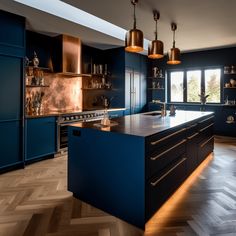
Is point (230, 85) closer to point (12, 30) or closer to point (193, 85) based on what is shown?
point (193, 85)

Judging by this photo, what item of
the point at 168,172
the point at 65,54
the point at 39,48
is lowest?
the point at 168,172

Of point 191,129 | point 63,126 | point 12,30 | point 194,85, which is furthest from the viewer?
point 194,85

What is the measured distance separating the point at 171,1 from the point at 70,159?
253cm

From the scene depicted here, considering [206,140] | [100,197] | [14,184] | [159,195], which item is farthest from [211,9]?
[14,184]

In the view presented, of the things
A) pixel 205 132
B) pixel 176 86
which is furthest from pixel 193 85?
pixel 205 132

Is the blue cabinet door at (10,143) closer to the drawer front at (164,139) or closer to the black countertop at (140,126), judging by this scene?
the black countertop at (140,126)

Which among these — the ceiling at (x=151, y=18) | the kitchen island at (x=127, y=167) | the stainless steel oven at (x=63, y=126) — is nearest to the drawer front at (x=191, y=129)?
the kitchen island at (x=127, y=167)

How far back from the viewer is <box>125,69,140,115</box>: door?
20.4ft

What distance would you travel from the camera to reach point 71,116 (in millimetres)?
4484

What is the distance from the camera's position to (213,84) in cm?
662

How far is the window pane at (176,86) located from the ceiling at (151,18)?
1878mm

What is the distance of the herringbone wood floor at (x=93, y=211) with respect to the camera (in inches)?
77.5

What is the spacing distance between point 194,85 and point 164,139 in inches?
204

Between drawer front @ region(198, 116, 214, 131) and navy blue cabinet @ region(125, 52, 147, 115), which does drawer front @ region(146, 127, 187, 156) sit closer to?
drawer front @ region(198, 116, 214, 131)
